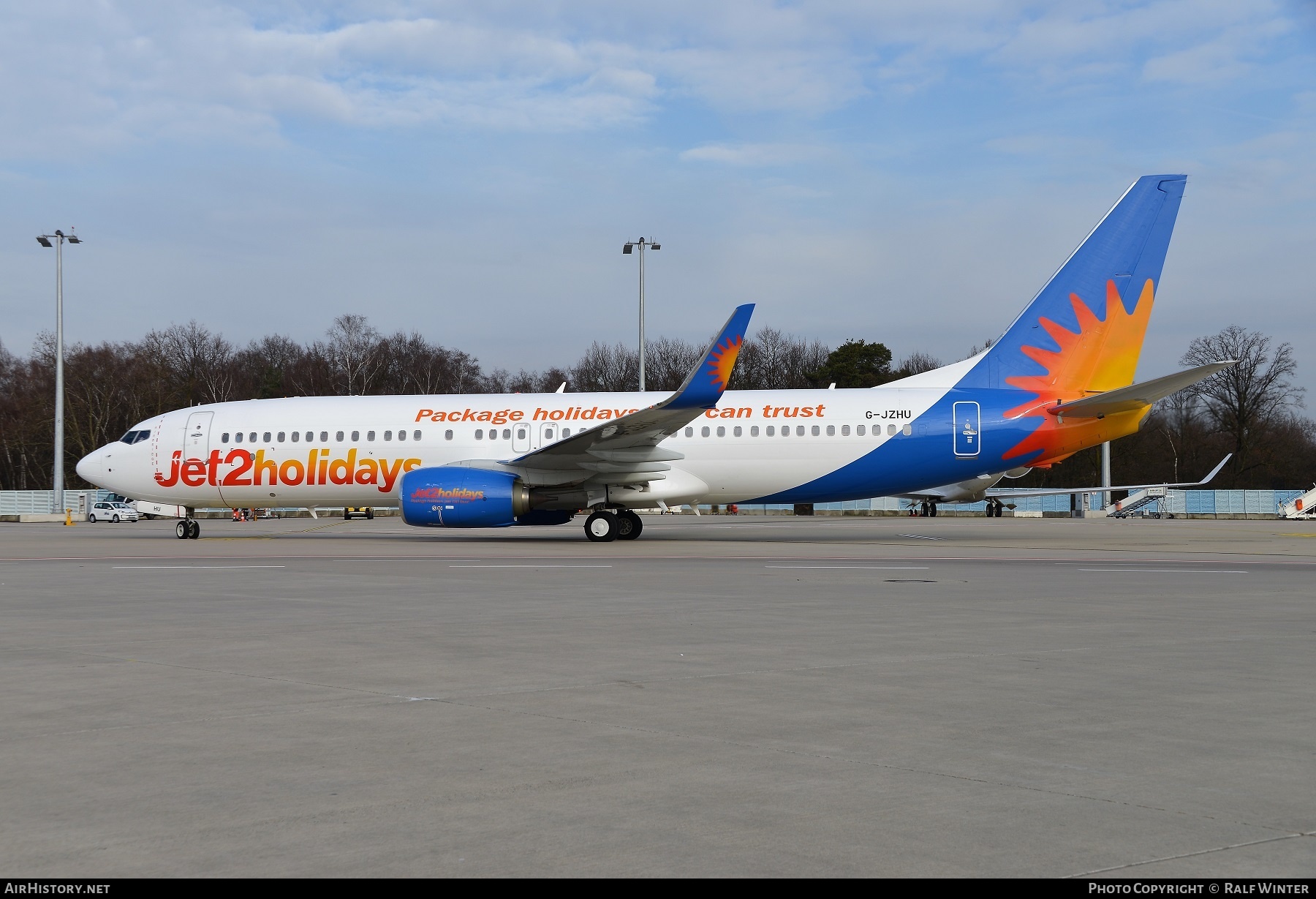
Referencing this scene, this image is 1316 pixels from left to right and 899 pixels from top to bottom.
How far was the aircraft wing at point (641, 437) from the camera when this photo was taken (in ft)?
69.5

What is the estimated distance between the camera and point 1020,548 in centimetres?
2192

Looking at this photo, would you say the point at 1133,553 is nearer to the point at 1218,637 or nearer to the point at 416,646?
the point at 1218,637

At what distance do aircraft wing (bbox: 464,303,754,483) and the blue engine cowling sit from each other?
1.00 metres

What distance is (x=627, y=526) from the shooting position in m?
24.4

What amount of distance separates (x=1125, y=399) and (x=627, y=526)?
10.3m

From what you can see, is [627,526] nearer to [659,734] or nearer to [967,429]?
[967,429]

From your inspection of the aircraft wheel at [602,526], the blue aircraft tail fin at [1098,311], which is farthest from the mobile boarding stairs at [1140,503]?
the aircraft wheel at [602,526]

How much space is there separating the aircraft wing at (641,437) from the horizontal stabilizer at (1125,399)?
7090mm

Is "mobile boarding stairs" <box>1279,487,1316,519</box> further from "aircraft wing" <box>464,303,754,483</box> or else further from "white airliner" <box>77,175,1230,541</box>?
"aircraft wing" <box>464,303,754,483</box>

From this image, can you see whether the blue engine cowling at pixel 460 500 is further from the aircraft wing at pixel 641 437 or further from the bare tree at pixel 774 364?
the bare tree at pixel 774 364

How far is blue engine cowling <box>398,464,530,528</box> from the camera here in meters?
22.7

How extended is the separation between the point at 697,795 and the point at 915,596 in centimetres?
811

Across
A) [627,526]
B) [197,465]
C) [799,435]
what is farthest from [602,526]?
[197,465]

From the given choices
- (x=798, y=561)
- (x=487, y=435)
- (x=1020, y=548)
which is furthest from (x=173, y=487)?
(x=1020, y=548)
